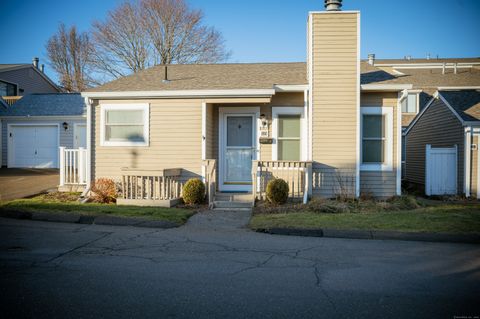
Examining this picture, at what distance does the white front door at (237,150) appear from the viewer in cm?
1277

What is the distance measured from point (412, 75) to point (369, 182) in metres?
19.1

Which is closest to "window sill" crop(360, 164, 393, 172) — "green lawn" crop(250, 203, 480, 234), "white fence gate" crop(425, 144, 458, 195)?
"green lawn" crop(250, 203, 480, 234)

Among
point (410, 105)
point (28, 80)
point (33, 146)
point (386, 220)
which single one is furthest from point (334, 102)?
point (28, 80)

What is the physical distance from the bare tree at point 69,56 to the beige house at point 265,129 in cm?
2823

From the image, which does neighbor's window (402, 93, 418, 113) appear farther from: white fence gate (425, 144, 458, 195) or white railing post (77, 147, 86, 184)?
white railing post (77, 147, 86, 184)

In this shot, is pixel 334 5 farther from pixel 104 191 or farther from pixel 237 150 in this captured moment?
pixel 104 191

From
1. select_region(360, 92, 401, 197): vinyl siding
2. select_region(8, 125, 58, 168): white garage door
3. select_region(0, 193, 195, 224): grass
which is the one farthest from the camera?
select_region(8, 125, 58, 168): white garage door

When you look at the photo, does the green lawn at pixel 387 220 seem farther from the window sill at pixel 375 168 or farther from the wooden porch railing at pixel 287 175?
the window sill at pixel 375 168

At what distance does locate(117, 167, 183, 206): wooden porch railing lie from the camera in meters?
11.1

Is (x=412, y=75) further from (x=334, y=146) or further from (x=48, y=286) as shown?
(x=48, y=286)

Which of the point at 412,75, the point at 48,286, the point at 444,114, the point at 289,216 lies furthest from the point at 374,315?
the point at 412,75

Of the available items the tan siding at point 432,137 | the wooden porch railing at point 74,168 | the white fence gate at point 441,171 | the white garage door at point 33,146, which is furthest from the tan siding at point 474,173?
the white garage door at point 33,146

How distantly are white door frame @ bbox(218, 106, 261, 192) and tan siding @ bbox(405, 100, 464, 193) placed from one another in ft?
26.4

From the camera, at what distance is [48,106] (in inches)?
914
